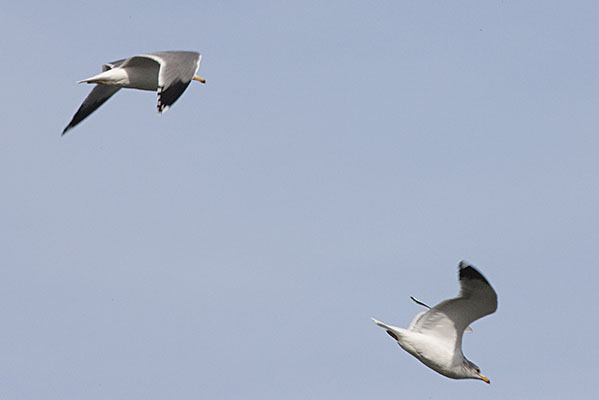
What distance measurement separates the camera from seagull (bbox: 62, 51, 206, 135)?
1756 cm

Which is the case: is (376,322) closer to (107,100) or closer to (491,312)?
(491,312)

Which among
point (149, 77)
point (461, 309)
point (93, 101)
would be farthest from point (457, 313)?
point (93, 101)

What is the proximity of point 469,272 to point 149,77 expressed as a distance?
6.71 metres

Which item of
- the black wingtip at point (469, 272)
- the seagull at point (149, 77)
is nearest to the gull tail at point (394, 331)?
the black wingtip at point (469, 272)

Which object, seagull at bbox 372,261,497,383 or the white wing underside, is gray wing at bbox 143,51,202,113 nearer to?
seagull at bbox 372,261,497,383

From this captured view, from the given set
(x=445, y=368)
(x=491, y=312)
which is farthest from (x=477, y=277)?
(x=445, y=368)

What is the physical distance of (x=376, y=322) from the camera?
16.7 metres

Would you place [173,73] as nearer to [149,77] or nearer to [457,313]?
[149,77]

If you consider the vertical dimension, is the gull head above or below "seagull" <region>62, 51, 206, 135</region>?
below

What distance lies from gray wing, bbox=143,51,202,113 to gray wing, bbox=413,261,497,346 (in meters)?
5.07

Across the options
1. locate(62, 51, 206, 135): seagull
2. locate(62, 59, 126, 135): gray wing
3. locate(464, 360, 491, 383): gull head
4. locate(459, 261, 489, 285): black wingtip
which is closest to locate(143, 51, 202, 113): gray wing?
locate(62, 51, 206, 135): seagull

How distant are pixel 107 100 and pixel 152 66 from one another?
3735 millimetres

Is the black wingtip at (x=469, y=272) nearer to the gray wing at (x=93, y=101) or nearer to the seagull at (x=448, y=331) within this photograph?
the seagull at (x=448, y=331)

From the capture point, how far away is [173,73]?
1778 cm
